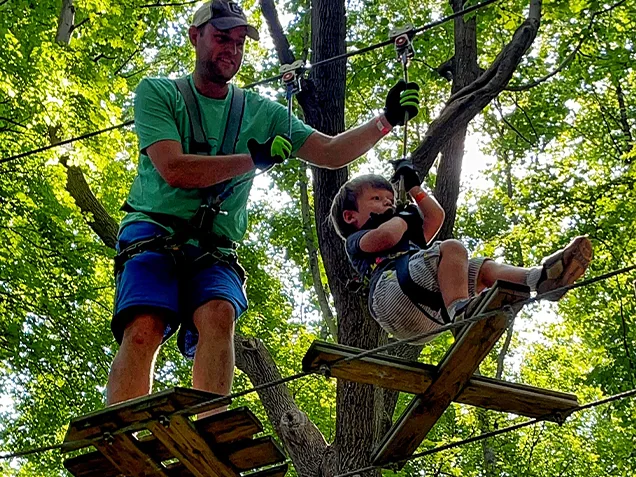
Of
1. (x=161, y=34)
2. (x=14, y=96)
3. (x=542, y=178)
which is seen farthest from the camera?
(x=161, y=34)

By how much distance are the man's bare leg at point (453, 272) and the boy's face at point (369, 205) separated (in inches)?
23.2

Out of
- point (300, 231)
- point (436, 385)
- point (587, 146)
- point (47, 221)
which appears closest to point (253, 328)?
point (300, 231)

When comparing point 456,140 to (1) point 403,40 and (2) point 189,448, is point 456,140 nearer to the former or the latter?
(1) point 403,40

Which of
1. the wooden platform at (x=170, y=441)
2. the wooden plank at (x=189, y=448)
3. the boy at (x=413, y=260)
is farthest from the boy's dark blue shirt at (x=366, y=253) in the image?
the wooden plank at (x=189, y=448)

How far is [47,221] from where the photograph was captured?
7488mm

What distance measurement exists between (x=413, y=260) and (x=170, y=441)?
1.19 metres

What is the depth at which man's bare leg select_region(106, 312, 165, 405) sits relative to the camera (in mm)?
2730

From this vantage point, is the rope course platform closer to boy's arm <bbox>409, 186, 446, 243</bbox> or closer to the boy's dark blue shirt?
the boy's dark blue shirt

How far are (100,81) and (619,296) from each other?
6.08 m

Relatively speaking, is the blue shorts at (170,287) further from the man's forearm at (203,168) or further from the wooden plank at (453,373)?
the wooden plank at (453,373)

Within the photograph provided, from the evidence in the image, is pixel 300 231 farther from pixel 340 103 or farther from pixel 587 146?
pixel 587 146

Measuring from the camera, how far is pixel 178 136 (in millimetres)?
3010

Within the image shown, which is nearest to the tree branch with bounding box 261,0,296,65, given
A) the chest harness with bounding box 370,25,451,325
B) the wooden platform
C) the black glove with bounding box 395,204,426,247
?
the chest harness with bounding box 370,25,451,325

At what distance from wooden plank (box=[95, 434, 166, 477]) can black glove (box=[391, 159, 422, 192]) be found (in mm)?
1646
